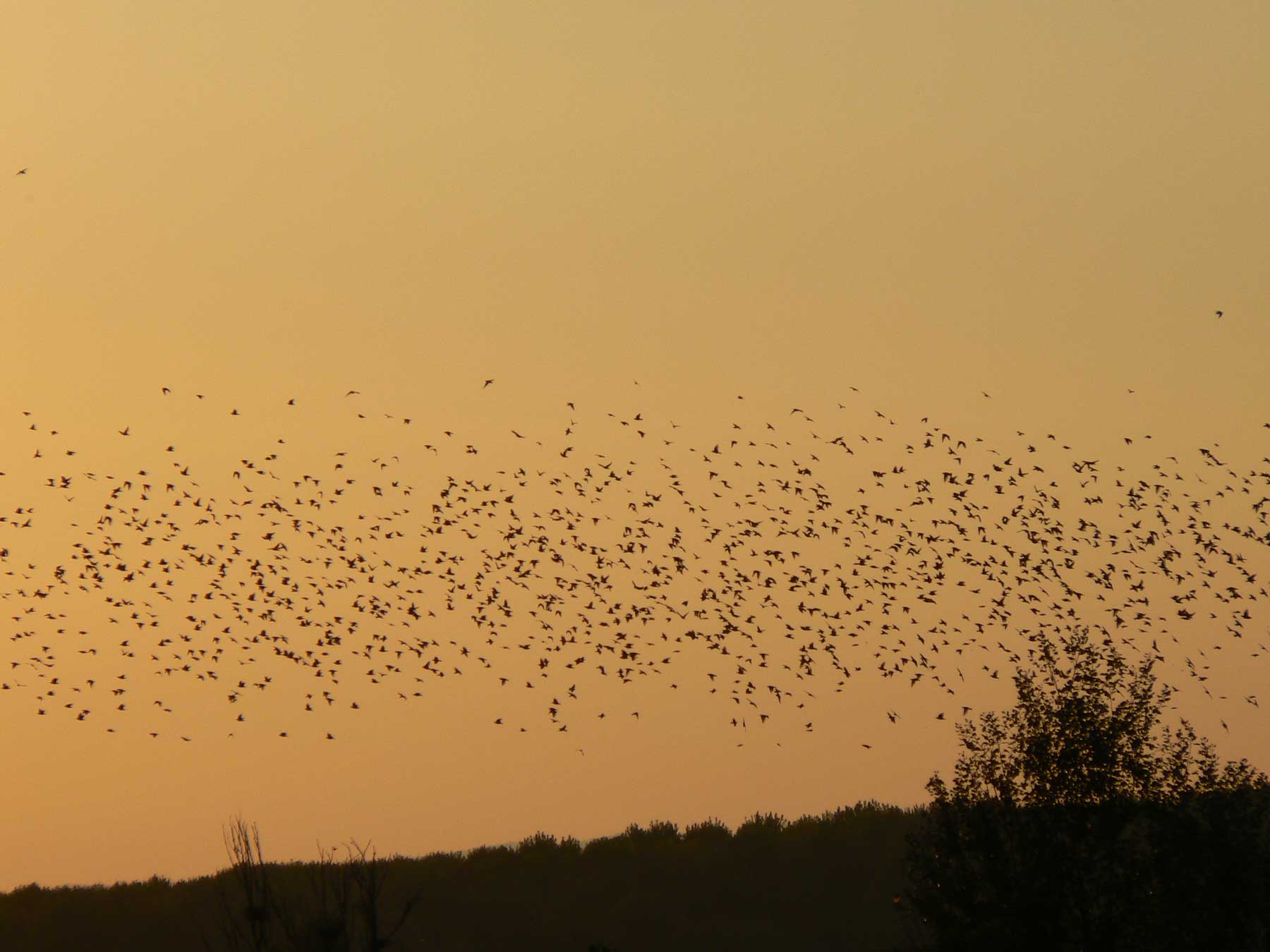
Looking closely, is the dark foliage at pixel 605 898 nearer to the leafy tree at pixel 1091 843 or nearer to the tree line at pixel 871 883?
the tree line at pixel 871 883

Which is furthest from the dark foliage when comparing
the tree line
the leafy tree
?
the leafy tree

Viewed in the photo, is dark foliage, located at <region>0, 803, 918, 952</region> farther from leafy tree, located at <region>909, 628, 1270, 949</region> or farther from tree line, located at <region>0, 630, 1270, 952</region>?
leafy tree, located at <region>909, 628, 1270, 949</region>

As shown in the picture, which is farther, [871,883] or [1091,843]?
[871,883]

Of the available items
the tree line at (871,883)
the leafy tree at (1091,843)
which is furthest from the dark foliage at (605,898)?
the leafy tree at (1091,843)

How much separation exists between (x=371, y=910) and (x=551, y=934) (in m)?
44.8

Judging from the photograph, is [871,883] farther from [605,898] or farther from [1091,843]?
[1091,843]

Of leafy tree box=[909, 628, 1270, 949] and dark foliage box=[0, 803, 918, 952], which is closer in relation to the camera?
leafy tree box=[909, 628, 1270, 949]

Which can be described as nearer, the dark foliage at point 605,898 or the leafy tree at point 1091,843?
the leafy tree at point 1091,843

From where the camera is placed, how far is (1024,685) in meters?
52.3

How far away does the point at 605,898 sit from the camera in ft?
259

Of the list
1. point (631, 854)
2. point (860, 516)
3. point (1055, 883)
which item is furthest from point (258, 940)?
point (631, 854)

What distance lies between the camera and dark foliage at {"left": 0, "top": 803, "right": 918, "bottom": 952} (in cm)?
7562

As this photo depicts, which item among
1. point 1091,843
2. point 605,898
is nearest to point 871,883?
point 605,898

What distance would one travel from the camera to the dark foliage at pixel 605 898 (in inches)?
2977
